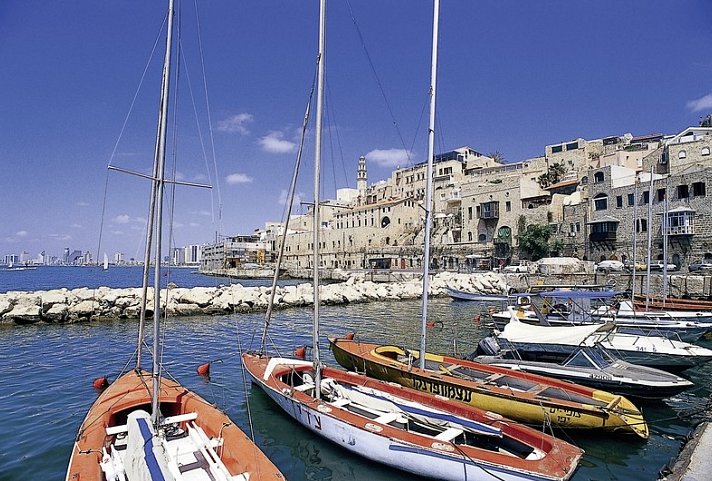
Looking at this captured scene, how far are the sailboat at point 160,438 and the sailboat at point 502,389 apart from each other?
481 cm

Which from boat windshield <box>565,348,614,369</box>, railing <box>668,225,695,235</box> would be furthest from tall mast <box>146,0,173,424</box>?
railing <box>668,225,695,235</box>

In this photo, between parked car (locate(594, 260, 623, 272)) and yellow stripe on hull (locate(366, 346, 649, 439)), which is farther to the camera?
parked car (locate(594, 260, 623, 272))

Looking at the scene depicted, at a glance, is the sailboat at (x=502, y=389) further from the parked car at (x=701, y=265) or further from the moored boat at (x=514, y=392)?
the parked car at (x=701, y=265)

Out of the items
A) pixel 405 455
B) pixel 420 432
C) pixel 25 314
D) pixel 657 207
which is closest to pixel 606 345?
pixel 420 432

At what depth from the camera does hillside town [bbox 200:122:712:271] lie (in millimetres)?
39469

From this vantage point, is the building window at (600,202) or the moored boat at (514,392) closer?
the moored boat at (514,392)

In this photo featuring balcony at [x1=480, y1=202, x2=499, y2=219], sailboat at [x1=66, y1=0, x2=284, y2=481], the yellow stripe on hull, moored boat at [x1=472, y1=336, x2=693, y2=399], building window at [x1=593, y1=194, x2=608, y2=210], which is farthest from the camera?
balcony at [x1=480, y1=202, x2=499, y2=219]

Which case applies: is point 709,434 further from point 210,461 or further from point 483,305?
point 483,305

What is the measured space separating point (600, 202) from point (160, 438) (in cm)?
5047

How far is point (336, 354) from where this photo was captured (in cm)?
1324

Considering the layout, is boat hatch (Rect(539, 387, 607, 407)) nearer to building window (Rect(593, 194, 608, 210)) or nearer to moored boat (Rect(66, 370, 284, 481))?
moored boat (Rect(66, 370, 284, 481))

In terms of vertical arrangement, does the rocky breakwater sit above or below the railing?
below

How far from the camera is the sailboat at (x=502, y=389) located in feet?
27.3

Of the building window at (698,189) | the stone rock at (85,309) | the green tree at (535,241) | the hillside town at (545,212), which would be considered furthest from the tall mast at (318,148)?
the green tree at (535,241)
